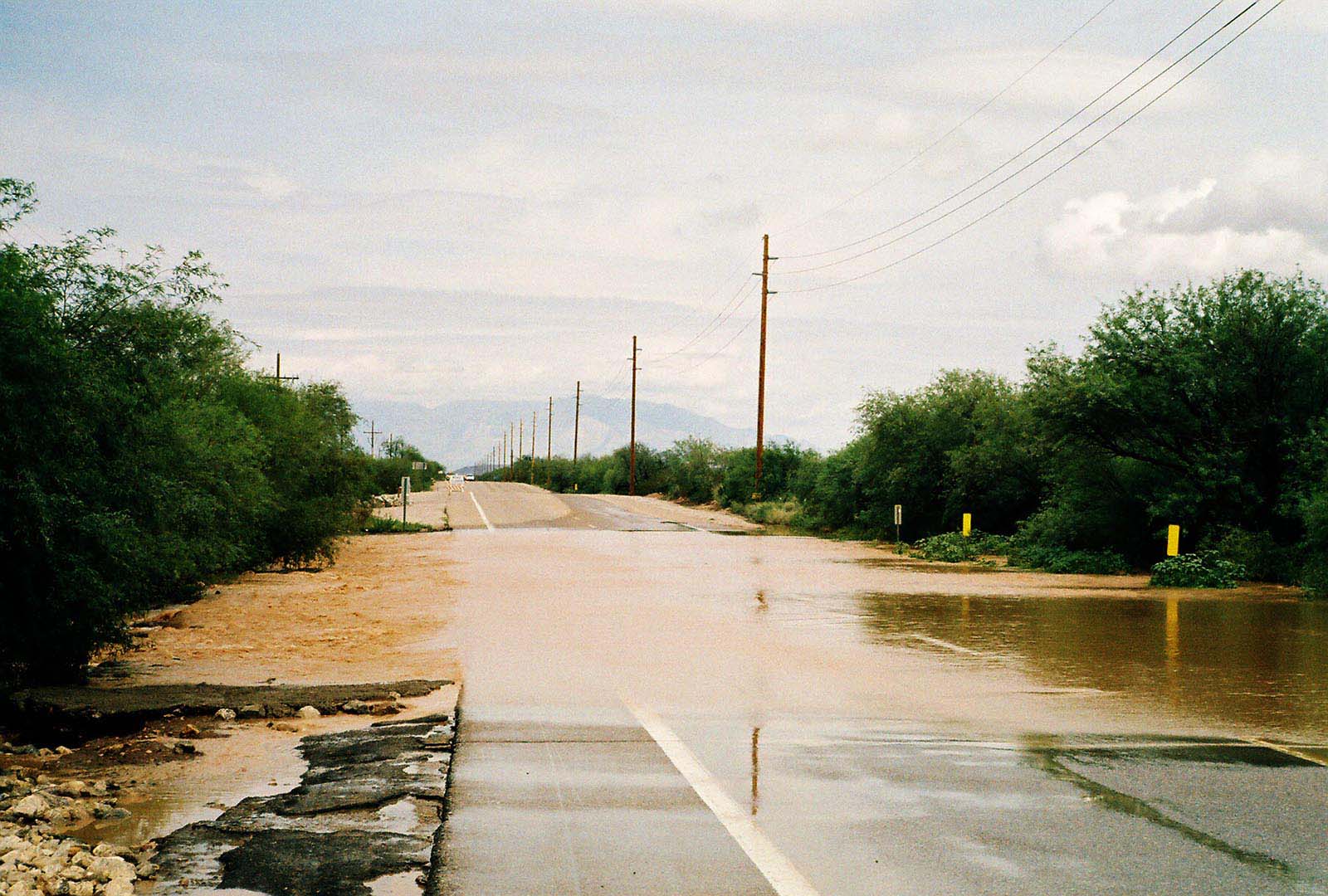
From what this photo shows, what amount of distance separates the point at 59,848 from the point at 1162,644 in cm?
1314

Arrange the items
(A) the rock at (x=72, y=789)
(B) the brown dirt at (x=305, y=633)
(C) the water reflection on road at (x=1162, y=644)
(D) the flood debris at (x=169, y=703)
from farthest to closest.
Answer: (B) the brown dirt at (x=305, y=633) < (C) the water reflection on road at (x=1162, y=644) < (D) the flood debris at (x=169, y=703) < (A) the rock at (x=72, y=789)

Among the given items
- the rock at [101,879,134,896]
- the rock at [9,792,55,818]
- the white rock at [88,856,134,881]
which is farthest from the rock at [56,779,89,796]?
the rock at [101,879,134,896]

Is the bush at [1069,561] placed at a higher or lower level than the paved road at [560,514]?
lower

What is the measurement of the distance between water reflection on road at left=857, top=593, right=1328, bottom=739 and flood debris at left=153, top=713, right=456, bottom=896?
22.0ft

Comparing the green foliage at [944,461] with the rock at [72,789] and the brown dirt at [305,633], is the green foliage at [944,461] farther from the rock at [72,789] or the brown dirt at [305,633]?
the rock at [72,789]

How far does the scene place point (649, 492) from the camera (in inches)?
4097

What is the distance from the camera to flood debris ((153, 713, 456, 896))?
20.1 feet

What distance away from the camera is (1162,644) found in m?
15.8

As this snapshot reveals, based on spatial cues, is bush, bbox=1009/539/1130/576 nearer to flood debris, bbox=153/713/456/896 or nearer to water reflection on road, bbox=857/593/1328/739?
water reflection on road, bbox=857/593/1328/739

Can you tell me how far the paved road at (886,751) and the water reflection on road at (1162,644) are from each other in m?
0.06

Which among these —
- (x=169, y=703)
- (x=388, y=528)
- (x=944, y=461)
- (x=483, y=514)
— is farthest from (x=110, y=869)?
(x=483, y=514)

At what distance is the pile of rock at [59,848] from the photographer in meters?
5.86

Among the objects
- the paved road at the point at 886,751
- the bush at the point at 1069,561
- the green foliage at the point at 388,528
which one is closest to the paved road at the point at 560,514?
the green foliage at the point at 388,528

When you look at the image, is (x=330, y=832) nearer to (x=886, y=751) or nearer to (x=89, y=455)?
(x=886, y=751)
